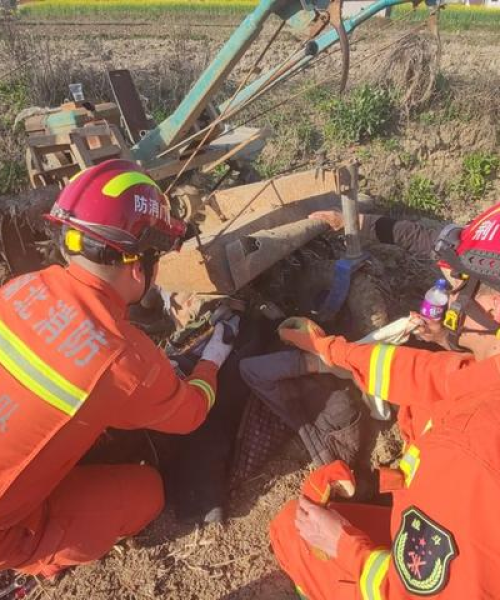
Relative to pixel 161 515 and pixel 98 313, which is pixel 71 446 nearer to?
pixel 98 313

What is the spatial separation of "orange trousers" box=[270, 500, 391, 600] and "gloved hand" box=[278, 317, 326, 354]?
2.49 feet

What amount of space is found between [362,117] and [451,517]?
6613 millimetres

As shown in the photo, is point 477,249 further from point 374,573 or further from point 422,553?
point 374,573

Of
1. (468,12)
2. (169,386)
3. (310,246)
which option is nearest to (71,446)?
(169,386)

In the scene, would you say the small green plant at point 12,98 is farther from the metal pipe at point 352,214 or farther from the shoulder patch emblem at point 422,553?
the shoulder patch emblem at point 422,553

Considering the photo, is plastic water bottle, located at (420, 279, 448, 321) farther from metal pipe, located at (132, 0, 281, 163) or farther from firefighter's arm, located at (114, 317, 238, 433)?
metal pipe, located at (132, 0, 281, 163)

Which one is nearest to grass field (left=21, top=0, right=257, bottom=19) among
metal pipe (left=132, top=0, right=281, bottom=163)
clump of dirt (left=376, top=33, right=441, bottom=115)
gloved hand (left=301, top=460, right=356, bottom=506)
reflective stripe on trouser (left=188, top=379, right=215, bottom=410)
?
clump of dirt (left=376, top=33, right=441, bottom=115)

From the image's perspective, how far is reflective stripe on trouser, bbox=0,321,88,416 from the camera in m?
1.92

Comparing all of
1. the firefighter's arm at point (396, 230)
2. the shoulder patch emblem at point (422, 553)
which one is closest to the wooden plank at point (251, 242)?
the firefighter's arm at point (396, 230)

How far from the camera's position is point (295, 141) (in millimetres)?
7586

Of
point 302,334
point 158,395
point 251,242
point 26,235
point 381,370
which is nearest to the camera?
point 158,395

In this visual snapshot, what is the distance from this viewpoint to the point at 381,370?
7.83 feet

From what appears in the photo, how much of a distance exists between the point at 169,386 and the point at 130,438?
2.86 ft

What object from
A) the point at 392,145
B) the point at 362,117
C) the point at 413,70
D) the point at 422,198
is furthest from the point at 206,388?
the point at 413,70
